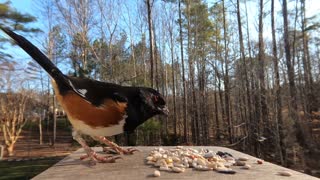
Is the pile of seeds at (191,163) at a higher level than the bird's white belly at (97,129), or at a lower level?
lower

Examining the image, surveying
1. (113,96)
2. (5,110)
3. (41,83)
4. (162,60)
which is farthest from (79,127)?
(41,83)

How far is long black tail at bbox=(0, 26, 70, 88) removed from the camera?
2.91m

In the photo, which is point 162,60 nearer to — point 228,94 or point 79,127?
point 228,94

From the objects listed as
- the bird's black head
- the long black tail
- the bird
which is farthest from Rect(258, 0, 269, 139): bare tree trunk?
the long black tail

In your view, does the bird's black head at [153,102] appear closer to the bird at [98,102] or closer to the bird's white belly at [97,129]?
the bird at [98,102]

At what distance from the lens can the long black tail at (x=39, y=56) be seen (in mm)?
2912

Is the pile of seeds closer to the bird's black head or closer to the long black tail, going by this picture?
the bird's black head

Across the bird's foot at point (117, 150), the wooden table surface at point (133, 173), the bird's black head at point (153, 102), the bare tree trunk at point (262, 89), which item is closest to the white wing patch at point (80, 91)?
the bird's black head at point (153, 102)

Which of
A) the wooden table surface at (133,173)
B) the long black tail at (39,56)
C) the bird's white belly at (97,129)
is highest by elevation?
the long black tail at (39,56)

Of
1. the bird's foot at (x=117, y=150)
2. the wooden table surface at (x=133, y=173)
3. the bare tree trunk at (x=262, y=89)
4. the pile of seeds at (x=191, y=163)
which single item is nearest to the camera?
the wooden table surface at (x=133, y=173)

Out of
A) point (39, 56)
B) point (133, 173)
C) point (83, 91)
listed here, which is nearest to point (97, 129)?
point (83, 91)

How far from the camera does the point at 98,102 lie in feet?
9.63

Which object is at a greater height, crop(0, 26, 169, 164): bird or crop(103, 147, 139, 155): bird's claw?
crop(0, 26, 169, 164): bird

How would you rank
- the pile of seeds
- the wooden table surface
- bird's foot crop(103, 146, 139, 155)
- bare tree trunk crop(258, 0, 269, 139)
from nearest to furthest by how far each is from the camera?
the wooden table surface < the pile of seeds < bird's foot crop(103, 146, 139, 155) < bare tree trunk crop(258, 0, 269, 139)
